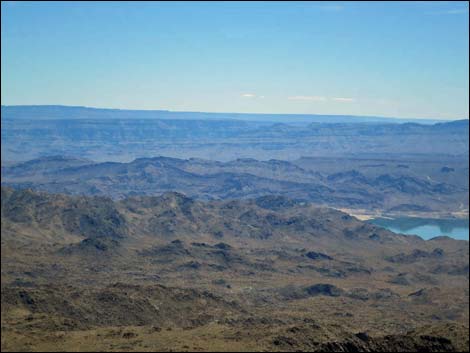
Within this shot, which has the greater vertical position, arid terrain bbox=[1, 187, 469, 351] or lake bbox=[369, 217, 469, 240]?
arid terrain bbox=[1, 187, 469, 351]

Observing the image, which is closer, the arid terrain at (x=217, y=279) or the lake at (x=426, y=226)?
the arid terrain at (x=217, y=279)

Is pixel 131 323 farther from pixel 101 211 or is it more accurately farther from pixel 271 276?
pixel 101 211

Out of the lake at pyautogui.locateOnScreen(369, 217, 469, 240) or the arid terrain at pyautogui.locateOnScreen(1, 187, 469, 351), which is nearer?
the arid terrain at pyautogui.locateOnScreen(1, 187, 469, 351)

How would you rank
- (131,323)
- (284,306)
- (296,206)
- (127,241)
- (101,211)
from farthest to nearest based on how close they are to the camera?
(296,206), (101,211), (127,241), (284,306), (131,323)

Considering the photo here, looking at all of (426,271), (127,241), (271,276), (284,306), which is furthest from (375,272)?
(127,241)

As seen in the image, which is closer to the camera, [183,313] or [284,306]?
[183,313]

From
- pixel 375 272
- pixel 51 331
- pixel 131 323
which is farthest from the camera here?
pixel 375 272
